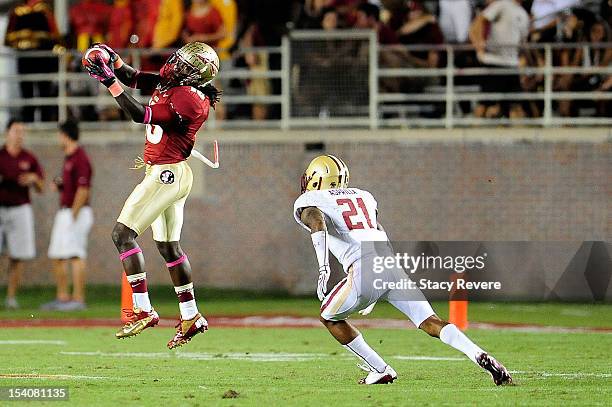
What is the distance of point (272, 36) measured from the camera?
17.7 meters

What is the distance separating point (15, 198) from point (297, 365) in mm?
6806

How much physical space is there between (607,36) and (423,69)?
2.26 m

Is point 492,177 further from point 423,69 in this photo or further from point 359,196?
point 359,196

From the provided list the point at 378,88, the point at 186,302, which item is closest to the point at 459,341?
the point at 186,302

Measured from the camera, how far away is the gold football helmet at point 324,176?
9312 mm

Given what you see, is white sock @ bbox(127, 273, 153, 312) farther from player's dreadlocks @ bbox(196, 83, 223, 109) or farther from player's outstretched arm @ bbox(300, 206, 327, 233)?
player's outstretched arm @ bbox(300, 206, 327, 233)

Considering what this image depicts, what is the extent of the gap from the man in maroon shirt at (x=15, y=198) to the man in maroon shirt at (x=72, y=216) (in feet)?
1.43

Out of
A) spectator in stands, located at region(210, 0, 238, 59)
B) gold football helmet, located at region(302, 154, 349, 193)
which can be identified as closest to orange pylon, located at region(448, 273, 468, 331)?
gold football helmet, located at region(302, 154, 349, 193)

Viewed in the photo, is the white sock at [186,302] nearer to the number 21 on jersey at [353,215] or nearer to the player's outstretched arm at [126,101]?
the player's outstretched arm at [126,101]

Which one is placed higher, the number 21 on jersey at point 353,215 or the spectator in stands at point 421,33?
the spectator in stands at point 421,33

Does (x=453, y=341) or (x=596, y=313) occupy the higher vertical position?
(x=453, y=341)

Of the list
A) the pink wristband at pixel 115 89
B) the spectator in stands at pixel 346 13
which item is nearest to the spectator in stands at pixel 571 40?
the spectator in stands at pixel 346 13

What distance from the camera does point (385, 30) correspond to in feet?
56.7

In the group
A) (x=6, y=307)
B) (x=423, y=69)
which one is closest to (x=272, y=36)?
(x=423, y=69)
